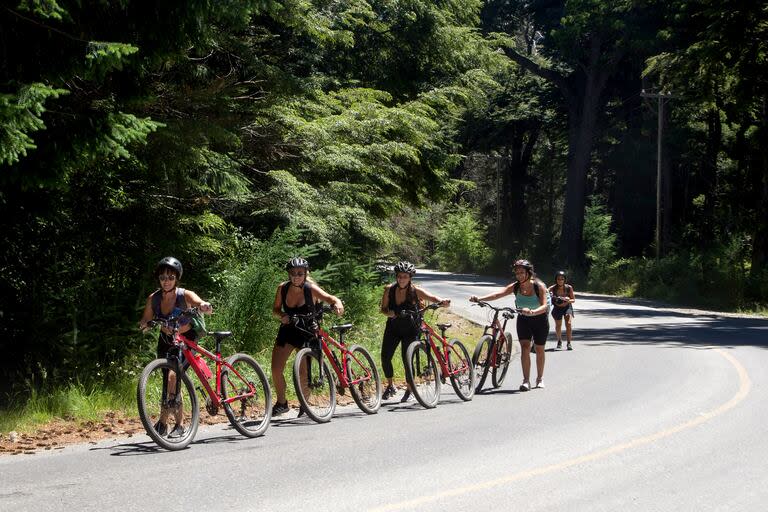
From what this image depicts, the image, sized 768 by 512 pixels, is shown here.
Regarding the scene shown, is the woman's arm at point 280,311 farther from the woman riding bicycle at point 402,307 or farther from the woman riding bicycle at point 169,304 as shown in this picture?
the woman riding bicycle at point 402,307

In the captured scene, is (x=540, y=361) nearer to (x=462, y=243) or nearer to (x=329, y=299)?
(x=329, y=299)

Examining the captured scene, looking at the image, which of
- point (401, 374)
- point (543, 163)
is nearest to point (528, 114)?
point (543, 163)

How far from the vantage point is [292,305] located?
11.2 m

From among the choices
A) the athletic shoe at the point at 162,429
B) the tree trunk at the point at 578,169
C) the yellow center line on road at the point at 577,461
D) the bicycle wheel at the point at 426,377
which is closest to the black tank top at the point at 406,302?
the bicycle wheel at the point at 426,377

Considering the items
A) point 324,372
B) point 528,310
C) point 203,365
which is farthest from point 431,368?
point 203,365

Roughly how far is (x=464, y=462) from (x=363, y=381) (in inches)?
127

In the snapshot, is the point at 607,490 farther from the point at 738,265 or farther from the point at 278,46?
the point at 738,265

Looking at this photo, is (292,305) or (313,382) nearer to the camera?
(313,382)

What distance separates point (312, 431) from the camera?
1038cm

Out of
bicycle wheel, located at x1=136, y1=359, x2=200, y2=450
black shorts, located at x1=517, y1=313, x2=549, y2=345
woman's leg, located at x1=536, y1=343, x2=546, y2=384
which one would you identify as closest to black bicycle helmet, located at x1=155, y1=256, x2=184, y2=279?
bicycle wheel, located at x1=136, y1=359, x2=200, y2=450

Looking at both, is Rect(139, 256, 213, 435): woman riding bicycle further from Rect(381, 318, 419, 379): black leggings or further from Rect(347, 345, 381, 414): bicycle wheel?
Rect(381, 318, 419, 379): black leggings

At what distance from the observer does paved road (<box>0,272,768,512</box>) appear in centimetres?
722

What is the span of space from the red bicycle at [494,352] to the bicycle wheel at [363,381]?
6.67 ft

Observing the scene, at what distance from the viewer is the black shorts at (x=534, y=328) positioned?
14367mm
